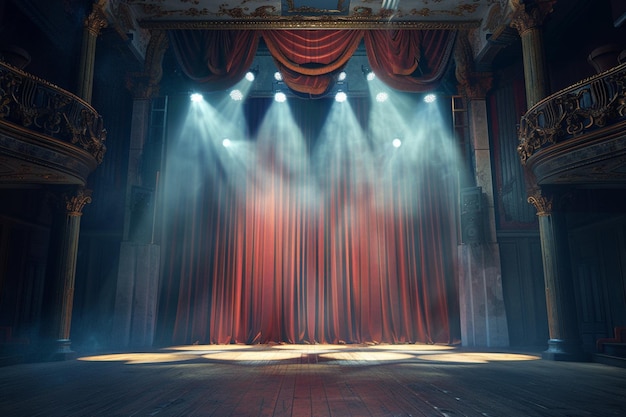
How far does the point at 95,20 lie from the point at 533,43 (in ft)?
21.3

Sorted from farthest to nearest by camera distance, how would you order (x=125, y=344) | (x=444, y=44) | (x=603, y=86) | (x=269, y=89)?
(x=269, y=89) < (x=444, y=44) < (x=125, y=344) < (x=603, y=86)

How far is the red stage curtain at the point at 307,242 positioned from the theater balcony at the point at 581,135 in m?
2.97

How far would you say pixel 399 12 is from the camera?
8383 millimetres

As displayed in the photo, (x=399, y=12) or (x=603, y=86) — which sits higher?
(x=399, y=12)

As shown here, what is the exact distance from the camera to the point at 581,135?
17.4ft

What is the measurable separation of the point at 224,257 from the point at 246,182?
1684 mm

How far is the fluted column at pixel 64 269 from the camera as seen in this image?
20.1 feet

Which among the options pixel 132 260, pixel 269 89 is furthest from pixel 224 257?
pixel 269 89

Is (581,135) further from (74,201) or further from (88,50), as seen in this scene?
(88,50)

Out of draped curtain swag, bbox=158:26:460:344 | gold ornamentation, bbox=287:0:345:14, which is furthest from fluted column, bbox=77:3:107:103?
gold ornamentation, bbox=287:0:345:14

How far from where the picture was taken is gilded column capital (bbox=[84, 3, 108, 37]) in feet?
22.4

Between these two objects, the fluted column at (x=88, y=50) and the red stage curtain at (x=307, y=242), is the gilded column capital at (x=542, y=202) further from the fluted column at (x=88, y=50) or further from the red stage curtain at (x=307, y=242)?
the fluted column at (x=88, y=50)

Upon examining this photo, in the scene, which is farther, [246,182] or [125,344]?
[246,182]

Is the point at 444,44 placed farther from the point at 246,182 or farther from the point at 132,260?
the point at 132,260
